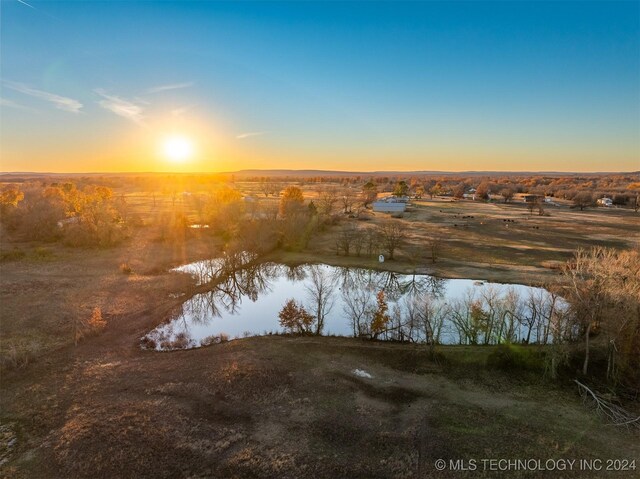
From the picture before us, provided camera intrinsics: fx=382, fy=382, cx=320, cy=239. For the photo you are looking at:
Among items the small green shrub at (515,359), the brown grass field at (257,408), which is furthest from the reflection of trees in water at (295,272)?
the small green shrub at (515,359)

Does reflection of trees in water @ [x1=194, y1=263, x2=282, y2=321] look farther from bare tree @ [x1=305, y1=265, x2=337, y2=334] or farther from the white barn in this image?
the white barn

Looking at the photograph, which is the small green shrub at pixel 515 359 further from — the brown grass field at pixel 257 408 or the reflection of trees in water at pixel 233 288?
the reflection of trees in water at pixel 233 288

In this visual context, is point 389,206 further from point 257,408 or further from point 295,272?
point 257,408

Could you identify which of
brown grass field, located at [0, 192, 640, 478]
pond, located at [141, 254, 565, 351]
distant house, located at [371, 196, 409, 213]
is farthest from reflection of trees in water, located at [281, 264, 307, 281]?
distant house, located at [371, 196, 409, 213]

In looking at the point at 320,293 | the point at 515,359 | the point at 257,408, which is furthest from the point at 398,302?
the point at 257,408

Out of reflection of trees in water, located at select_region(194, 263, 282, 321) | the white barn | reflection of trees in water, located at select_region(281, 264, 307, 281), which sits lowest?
reflection of trees in water, located at select_region(194, 263, 282, 321)
